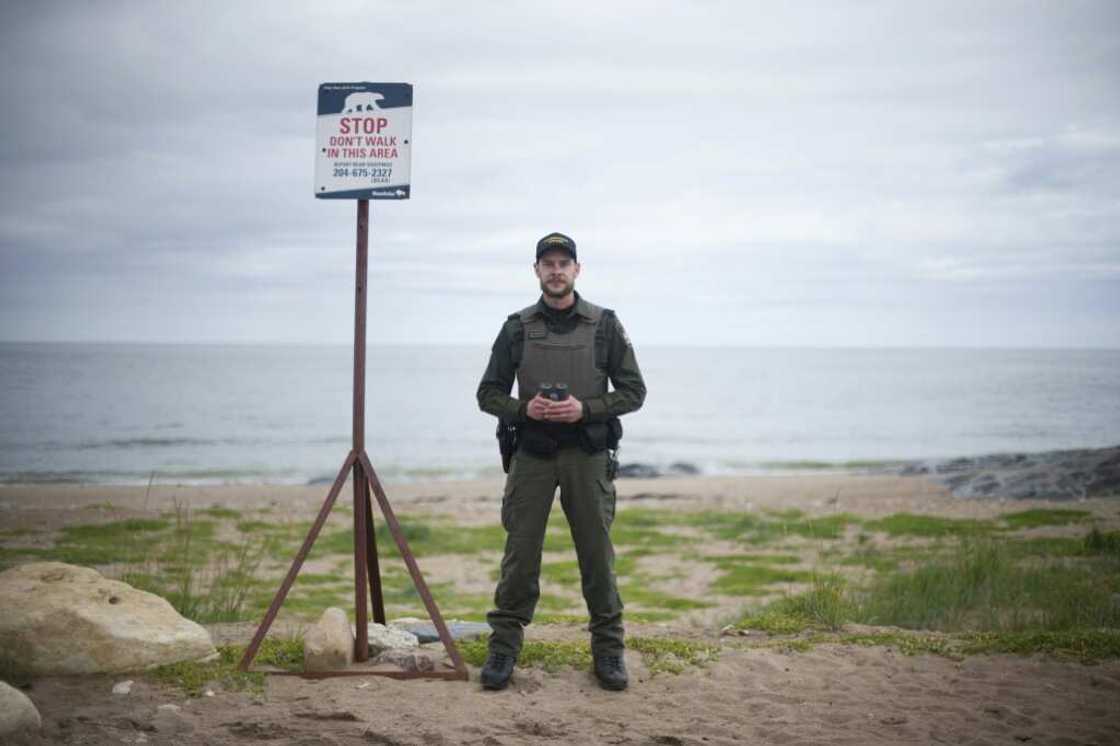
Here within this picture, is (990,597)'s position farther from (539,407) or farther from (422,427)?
(422,427)

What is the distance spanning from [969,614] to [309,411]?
43663 millimetres

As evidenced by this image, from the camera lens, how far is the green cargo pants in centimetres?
Result: 513

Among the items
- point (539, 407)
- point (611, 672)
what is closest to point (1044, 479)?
point (611, 672)

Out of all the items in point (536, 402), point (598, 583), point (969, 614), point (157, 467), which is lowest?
point (157, 467)

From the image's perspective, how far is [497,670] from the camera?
16.9 ft

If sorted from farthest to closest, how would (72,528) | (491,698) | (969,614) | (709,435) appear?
(709,435)
(72,528)
(969,614)
(491,698)

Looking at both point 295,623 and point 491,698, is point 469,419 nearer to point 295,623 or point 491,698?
point 295,623

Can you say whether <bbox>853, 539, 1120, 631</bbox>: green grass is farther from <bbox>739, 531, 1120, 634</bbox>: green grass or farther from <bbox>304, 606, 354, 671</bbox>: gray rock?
<bbox>304, 606, 354, 671</bbox>: gray rock

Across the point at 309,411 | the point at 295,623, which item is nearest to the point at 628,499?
the point at 295,623

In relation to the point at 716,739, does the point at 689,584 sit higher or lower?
lower

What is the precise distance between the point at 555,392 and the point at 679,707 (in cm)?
191

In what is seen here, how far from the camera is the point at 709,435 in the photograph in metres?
41.2

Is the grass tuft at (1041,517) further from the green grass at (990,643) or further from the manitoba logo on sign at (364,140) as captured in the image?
the manitoba logo on sign at (364,140)

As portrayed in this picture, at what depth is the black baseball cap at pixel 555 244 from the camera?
516 centimetres
